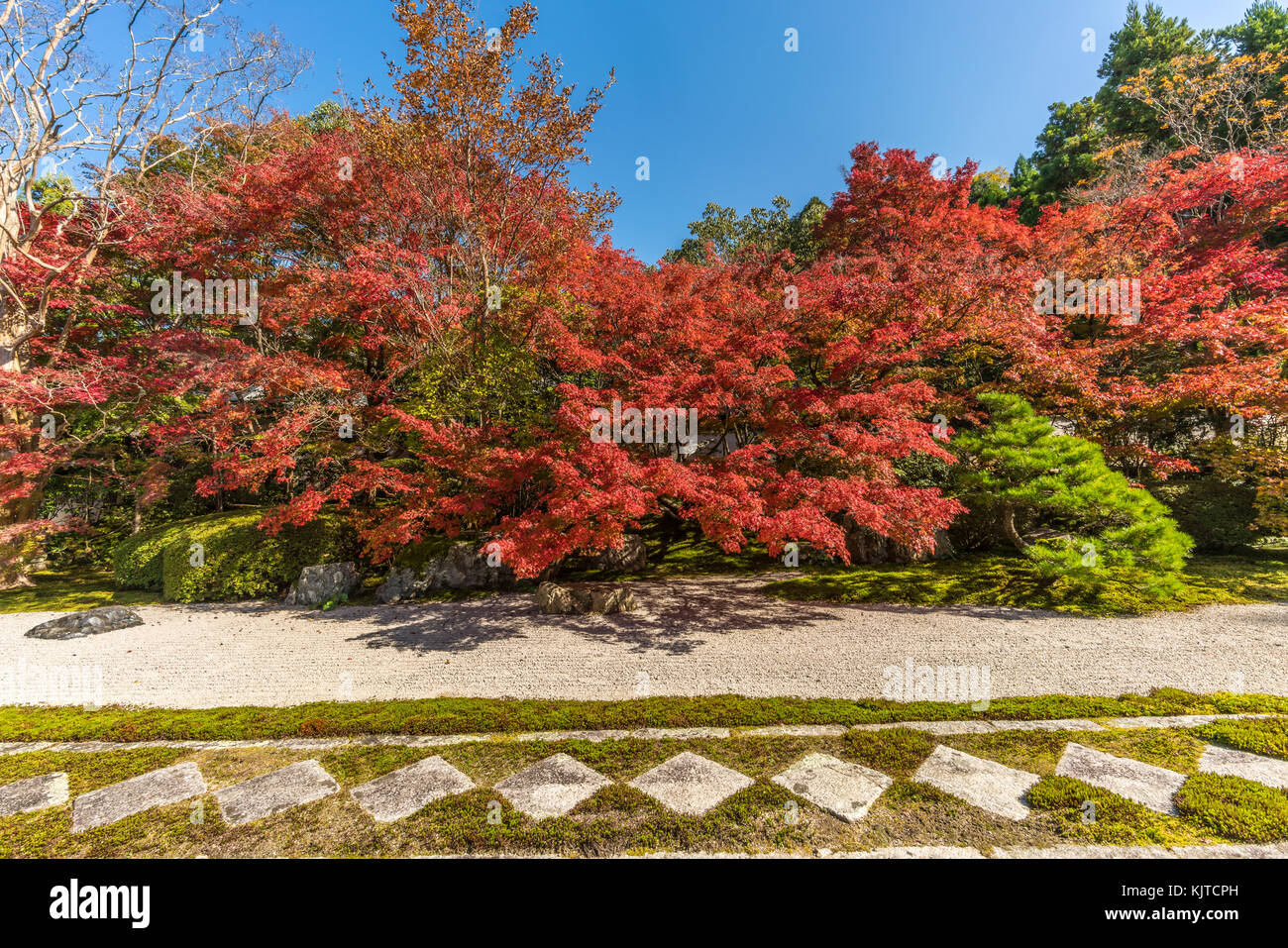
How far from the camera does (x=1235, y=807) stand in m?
2.52

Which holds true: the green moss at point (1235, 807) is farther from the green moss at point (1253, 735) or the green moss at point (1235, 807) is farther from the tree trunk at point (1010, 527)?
the tree trunk at point (1010, 527)

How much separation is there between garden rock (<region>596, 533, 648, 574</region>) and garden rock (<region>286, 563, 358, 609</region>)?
4211mm

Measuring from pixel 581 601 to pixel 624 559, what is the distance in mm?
1858

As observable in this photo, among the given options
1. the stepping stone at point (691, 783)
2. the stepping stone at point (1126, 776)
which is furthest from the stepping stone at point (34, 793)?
the stepping stone at point (1126, 776)

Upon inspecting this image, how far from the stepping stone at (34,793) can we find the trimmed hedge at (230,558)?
15.6ft

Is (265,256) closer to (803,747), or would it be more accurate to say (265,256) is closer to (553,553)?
(553,553)

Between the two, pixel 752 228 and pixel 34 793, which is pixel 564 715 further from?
pixel 752 228

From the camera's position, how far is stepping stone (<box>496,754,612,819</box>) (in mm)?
2695

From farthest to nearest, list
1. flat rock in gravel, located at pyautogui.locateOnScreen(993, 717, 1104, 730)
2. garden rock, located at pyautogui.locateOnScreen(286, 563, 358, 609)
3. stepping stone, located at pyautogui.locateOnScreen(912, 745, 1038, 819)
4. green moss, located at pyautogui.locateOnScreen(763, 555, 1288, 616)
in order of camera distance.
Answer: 1. garden rock, located at pyautogui.locateOnScreen(286, 563, 358, 609)
2. green moss, located at pyautogui.locateOnScreen(763, 555, 1288, 616)
3. flat rock in gravel, located at pyautogui.locateOnScreen(993, 717, 1104, 730)
4. stepping stone, located at pyautogui.locateOnScreen(912, 745, 1038, 819)

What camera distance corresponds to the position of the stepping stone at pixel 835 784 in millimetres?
2635

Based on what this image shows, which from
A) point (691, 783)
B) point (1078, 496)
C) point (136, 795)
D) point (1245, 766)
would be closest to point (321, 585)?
point (136, 795)

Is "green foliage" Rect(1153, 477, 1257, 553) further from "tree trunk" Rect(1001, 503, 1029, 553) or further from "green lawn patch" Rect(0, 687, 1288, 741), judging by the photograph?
"green lawn patch" Rect(0, 687, 1288, 741)

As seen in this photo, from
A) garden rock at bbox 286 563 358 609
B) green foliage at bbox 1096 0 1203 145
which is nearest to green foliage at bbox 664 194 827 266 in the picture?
green foliage at bbox 1096 0 1203 145
